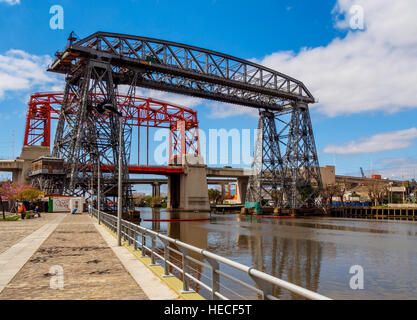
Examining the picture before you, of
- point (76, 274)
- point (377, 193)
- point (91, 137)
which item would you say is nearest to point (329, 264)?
point (76, 274)

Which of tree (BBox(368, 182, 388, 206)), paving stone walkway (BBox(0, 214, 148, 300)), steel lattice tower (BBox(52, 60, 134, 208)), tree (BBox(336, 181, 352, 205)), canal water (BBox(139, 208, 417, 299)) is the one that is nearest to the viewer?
paving stone walkway (BBox(0, 214, 148, 300))

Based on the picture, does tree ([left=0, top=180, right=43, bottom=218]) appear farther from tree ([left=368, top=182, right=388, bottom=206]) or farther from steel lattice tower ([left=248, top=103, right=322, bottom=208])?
tree ([left=368, top=182, right=388, bottom=206])

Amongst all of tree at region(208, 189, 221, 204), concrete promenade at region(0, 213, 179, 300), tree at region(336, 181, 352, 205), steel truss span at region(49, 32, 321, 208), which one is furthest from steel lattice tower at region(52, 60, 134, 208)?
tree at region(208, 189, 221, 204)

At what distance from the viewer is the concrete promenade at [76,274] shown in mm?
8992

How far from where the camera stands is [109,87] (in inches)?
2018

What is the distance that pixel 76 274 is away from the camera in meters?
11.5

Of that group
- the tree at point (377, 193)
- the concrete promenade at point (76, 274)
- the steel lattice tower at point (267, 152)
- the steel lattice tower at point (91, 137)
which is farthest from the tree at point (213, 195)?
the concrete promenade at point (76, 274)

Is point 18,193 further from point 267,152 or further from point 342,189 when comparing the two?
point 342,189

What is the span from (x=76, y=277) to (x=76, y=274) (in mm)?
472

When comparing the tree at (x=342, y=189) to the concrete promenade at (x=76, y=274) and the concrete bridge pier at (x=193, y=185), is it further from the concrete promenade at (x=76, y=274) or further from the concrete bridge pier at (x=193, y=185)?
the concrete promenade at (x=76, y=274)

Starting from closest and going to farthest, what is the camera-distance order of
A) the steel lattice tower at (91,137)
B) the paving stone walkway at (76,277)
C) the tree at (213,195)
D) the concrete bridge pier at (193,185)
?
the paving stone walkway at (76,277) → the steel lattice tower at (91,137) → the concrete bridge pier at (193,185) → the tree at (213,195)

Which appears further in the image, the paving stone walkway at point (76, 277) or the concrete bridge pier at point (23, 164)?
the concrete bridge pier at point (23, 164)

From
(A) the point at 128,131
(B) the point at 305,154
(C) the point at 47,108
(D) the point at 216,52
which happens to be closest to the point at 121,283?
(A) the point at 128,131

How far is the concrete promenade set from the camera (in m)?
8.99
